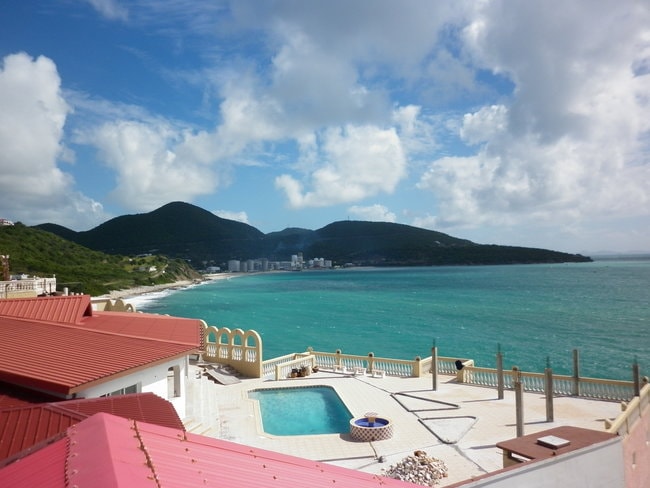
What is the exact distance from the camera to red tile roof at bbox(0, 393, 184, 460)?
6820 millimetres

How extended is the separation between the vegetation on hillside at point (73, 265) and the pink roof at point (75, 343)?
2335 inches

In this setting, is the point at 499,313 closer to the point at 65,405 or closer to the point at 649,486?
the point at 649,486

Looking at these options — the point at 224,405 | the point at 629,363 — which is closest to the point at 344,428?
the point at 224,405

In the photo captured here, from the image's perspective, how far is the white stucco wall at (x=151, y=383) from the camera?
1049cm

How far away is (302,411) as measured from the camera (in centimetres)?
1847

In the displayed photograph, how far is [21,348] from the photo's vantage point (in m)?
11.7

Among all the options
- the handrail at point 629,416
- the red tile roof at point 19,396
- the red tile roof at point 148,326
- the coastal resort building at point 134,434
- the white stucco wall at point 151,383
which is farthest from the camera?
the red tile roof at point 148,326

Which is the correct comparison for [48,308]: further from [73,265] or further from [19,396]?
[73,265]

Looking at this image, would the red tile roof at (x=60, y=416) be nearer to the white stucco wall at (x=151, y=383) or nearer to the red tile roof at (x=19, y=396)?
the red tile roof at (x=19, y=396)

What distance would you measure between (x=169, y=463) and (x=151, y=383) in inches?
356

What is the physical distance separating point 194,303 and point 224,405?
80.8m

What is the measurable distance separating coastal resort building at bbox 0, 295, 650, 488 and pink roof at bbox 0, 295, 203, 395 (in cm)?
3

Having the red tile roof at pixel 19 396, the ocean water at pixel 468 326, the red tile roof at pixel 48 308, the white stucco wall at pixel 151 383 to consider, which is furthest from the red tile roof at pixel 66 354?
the ocean water at pixel 468 326

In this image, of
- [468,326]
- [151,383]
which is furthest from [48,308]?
[468,326]
